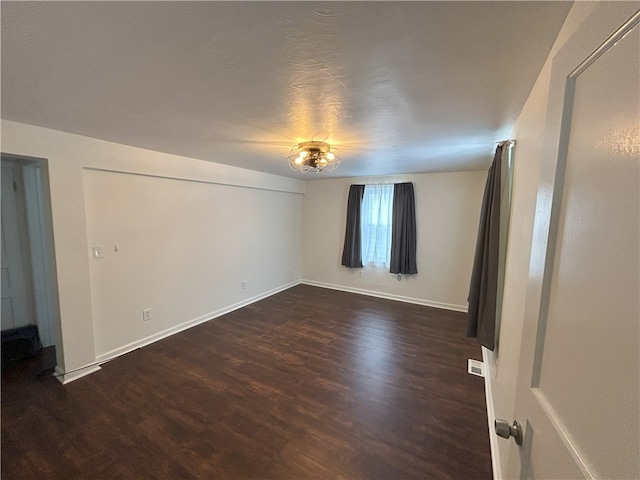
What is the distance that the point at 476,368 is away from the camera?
8.61 ft

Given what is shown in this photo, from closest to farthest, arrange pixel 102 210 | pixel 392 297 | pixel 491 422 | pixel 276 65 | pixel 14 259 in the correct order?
pixel 276 65
pixel 491 422
pixel 102 210
pixel 14 259
pixel 392 297

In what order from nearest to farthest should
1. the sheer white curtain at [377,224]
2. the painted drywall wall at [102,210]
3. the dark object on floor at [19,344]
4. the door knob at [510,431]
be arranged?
the door knob at [510,431] → the painted drywall wall at [102,210] → the dark object on floor at [19,344] → the sheer white curtain at [377,224]

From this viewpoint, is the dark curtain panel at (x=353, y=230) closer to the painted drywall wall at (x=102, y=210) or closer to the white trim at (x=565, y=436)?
the painted drywall wall at (x=102, y=210)

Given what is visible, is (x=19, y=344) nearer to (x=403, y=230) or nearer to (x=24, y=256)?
(x=24, y=256)

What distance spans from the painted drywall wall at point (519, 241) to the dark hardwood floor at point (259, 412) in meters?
0.45

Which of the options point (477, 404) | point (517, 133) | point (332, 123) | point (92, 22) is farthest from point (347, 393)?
point (92, 22)

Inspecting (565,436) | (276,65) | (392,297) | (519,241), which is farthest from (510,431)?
(392,297)

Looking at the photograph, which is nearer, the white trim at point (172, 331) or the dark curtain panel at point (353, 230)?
the white trim at point (172, 331)

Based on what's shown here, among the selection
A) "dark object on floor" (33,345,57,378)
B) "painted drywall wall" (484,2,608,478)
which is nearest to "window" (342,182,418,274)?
"painted drywall wall" (484,2,608,478)

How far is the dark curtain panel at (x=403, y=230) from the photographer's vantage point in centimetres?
440

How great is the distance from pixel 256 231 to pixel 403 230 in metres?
2.49

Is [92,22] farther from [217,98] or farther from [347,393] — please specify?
[347,393]

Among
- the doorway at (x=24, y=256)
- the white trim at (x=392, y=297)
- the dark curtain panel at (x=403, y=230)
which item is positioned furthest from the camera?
the dark curtain panel at (x=403, y=230)

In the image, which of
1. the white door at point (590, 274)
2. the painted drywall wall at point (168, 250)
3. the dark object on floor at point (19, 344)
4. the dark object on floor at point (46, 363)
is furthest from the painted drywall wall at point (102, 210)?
the white door at point (590, 274)
